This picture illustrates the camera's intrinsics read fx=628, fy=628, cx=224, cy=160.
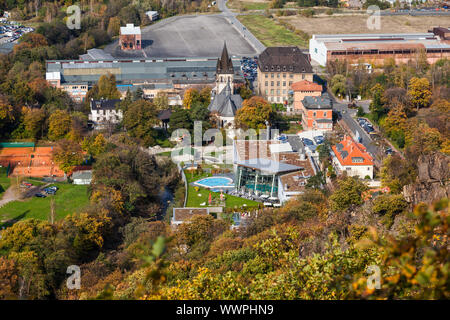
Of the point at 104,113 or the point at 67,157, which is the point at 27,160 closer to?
the point at 67,157

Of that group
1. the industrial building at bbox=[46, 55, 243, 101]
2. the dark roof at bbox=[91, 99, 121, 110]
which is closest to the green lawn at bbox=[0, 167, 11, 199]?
the dark roof at bbox=[91, 99, 121, 110]

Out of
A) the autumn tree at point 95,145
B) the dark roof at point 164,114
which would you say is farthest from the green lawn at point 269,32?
the autumn tree at point 95,145

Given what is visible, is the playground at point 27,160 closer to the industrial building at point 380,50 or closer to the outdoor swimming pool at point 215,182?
the outdoor swimming pool at point 215,182

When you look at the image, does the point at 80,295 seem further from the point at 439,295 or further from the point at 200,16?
the point at 200,16

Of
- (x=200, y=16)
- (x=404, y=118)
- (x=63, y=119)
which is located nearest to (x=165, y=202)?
(x=63, y=119)

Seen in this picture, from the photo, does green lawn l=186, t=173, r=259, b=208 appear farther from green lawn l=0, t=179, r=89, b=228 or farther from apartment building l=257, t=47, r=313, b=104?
apartment building l=257, t=47, r=313, b=104

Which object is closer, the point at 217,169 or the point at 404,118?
the point at 217,169
